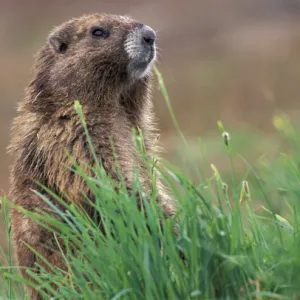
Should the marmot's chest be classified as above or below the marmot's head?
below

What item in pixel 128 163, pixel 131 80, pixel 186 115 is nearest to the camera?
pixel 128 163

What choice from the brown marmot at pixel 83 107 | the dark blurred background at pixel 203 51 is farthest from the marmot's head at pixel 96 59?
the dark blurred background at pixel 203 51

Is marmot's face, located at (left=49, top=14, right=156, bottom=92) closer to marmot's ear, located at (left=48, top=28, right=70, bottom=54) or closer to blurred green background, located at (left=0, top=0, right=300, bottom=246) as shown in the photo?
marmot's ear, located at (left=48, top=28, right=70, bottom=54)

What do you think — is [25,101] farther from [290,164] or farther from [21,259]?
[290,164]

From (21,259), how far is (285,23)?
17025 mm

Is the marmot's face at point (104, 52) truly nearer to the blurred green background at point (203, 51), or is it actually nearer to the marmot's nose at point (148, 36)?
the marmot's nose at point (148, 36)

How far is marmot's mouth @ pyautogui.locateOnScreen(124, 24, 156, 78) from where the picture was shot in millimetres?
5285

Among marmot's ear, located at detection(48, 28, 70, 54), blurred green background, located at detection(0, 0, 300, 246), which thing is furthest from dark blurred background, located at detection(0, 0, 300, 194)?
marmot's ear, located at detection(48, 28, 70, 54)

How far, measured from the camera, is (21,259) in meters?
4.68

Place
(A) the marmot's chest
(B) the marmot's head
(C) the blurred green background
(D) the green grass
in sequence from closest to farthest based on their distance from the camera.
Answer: (D) the green grass < (A) the marmot's chest < (B) the marmot's head < (C) the blurred green background

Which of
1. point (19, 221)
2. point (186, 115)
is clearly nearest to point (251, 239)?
point (19, 221)

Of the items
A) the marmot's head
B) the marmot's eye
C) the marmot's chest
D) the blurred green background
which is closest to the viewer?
the marmot's chest

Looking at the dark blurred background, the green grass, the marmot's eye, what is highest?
the marmot's eye

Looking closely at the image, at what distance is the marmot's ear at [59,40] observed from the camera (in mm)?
5457
